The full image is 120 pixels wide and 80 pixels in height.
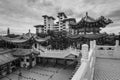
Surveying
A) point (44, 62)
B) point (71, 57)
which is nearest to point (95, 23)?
point (71, 57)

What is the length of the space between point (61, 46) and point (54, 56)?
3.21 m

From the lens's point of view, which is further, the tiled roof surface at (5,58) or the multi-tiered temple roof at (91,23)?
the multi-tiered temple roof at (91,23)

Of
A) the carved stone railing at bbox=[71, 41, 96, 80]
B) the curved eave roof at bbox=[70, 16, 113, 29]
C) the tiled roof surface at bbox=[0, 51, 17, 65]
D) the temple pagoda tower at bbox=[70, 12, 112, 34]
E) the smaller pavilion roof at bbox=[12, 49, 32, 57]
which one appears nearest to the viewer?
the carved stone railing at bbox=[71, 41, 96, 80]

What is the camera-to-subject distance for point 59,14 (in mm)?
29672

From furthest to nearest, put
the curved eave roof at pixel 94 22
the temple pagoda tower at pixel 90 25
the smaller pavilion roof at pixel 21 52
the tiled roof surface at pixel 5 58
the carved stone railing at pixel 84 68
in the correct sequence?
the smaller pavilion roof at pixel 21 52 < the temple pagoda tower at pixel 90 25 < the curved eave roof at pixel 94 22 < the tiled roof surface at pixel 5 58 < the carved stone railing at pixel 84 68

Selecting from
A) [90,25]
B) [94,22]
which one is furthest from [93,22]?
[90,25]

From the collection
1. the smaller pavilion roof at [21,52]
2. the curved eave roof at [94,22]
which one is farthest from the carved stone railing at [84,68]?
the smaller pavilion roof at [21,52]

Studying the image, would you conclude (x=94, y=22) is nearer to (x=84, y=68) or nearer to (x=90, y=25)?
(x=90, y=25)

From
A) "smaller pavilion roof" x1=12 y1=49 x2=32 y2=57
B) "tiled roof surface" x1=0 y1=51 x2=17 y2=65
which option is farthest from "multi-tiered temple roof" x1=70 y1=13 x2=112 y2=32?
"tiled roof surface" x1=0 y1=51 x2=17 y2=65

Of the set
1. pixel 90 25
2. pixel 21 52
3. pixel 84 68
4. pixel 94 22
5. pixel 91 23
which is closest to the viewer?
pixel 84 68

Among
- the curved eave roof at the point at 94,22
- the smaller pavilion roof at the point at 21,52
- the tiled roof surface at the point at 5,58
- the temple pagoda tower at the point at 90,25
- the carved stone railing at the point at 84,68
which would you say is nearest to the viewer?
the carved stone railing at the point at 84,68

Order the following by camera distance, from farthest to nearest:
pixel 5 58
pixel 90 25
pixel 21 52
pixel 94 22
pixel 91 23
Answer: pixel 21 52 < pixel 90 25 < pixel 91 23 < pixel 94 22 < pixel 5 58

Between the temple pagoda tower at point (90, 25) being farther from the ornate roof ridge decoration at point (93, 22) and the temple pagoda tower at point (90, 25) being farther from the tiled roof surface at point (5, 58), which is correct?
the tiled roof surface at point (5, 58)

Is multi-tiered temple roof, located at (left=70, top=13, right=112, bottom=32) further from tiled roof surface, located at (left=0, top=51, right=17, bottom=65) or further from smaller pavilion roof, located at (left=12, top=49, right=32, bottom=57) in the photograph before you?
tiled roof surface, located at (left=0, top=51, right=17, bottom=65)
